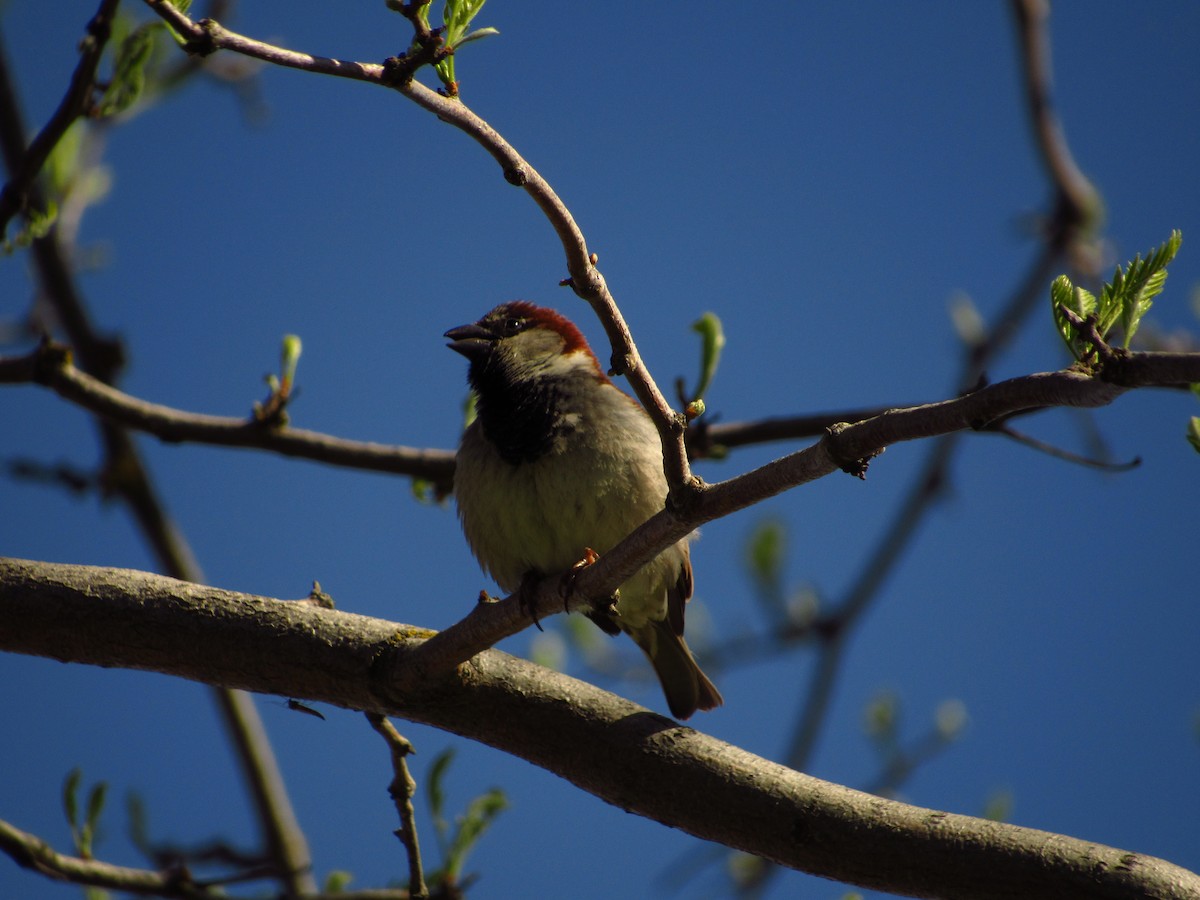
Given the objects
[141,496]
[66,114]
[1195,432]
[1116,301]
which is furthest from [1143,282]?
[141,496]

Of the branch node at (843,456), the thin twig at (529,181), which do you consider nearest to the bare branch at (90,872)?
the thin twig at (529,181)

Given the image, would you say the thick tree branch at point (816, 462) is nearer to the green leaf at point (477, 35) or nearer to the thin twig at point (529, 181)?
the thin twig at point (529, 181)

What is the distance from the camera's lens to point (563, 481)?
14.6 feet

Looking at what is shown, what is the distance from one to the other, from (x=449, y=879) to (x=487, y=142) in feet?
9.05

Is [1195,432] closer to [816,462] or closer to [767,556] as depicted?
[816,462]

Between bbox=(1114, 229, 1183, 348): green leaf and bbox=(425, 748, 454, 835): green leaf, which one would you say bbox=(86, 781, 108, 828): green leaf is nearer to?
bbox=(425, 748, 454, 835): green leaf

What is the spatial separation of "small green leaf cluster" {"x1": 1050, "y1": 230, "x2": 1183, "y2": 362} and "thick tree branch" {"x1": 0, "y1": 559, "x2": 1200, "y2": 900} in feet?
4.31

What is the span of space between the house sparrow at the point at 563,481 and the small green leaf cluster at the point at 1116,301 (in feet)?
6.79

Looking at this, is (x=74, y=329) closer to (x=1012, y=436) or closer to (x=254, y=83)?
(x=254, y=83)

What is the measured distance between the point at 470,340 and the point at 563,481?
3.59 feet

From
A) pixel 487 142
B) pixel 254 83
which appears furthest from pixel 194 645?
pixel 254 83

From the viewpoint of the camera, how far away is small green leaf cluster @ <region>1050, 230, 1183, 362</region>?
215 centimetres

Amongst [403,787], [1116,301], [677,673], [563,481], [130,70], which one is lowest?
[403,787]

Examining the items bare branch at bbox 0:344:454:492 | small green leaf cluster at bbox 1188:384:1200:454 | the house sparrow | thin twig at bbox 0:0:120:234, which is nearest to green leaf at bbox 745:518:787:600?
the house sparrow
